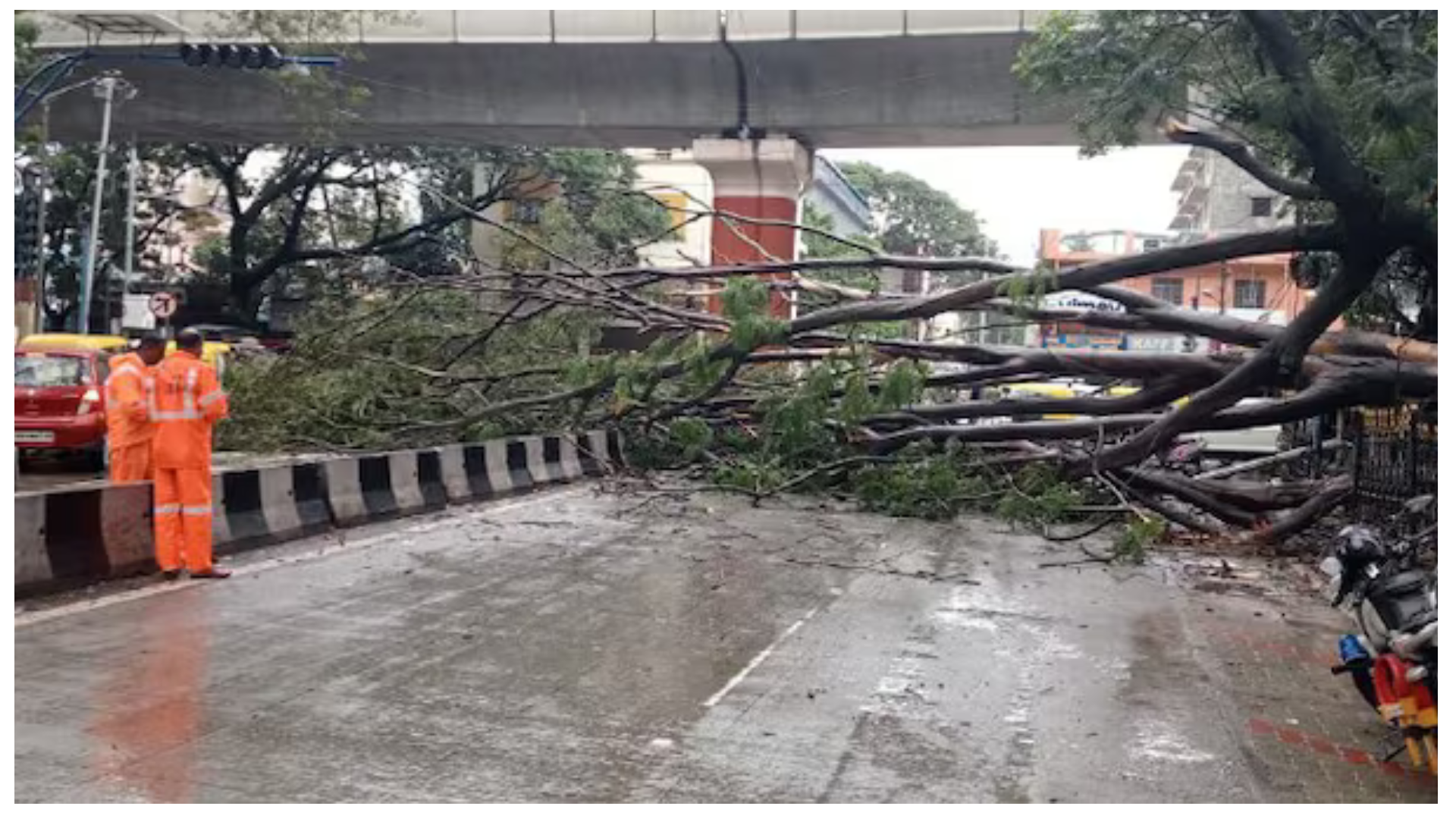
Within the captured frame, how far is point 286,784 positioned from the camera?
4.59 metres

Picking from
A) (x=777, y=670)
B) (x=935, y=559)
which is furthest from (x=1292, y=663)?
(x=935, y=559)

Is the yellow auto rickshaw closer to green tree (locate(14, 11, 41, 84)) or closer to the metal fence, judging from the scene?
green tree (locate(14, 11, 41, 84))

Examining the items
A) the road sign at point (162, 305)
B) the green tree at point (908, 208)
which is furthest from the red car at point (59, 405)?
the green tree at point (908, 208)

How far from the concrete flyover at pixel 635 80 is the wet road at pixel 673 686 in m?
13.7

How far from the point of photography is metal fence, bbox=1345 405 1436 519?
10.0 m

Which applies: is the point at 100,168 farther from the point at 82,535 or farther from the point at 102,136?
the point at 82,535

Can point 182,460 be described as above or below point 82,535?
above

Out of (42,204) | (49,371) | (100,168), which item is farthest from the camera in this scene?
(100,168)

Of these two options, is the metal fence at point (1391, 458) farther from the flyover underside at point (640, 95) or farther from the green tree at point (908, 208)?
the green tree at point (908, 208)

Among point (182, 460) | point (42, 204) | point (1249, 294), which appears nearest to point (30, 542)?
point (182, 460)

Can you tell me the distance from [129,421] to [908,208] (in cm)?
6614

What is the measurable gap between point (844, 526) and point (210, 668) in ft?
24.5

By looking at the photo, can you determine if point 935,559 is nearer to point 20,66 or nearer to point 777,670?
point 777,670

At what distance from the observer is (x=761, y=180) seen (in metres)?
25.1
